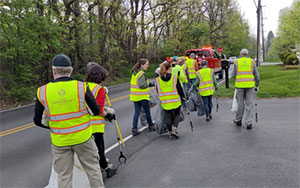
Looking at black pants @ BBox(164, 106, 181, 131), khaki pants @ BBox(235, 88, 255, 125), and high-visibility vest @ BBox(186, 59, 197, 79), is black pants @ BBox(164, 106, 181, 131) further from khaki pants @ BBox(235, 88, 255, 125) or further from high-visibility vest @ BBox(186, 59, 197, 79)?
high-visibility vest @ BBox(186, 59, 197, 79)

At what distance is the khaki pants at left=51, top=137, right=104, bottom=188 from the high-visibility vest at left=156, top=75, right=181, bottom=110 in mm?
2771

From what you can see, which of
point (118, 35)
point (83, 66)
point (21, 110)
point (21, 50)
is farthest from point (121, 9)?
point (21, 110)

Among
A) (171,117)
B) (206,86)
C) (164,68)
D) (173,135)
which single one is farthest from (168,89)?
(206,86)

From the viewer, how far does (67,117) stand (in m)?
2.93

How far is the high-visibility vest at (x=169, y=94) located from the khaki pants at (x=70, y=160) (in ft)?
9.09

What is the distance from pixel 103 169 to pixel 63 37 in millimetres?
13532

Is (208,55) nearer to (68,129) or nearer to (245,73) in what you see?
(245,73)

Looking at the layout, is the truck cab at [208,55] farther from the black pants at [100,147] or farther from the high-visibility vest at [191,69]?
the black pants at [100,147]

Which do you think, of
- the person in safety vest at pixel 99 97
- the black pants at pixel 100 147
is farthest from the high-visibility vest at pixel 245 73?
the black pants at pixel 100 147

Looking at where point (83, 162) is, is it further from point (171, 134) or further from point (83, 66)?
point (83, 66)

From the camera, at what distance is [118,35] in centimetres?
2230

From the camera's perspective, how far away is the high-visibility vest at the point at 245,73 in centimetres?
629

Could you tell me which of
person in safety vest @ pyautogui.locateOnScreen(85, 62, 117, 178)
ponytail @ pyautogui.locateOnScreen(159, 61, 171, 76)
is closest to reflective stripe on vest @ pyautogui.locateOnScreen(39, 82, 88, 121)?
person in safety vest @ pyautogui.locateOnScreen(85, 62, 117, 178)

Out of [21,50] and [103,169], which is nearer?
[103,169]
